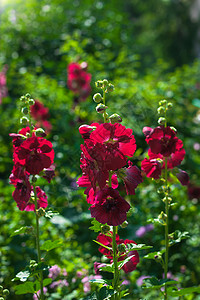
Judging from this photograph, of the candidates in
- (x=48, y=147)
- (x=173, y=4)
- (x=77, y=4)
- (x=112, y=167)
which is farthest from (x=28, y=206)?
(x=173, y=4)

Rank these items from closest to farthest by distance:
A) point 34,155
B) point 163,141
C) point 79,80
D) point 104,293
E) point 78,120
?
point 104,293, point 34,155, point 163,141, point 78,120, point 79,80

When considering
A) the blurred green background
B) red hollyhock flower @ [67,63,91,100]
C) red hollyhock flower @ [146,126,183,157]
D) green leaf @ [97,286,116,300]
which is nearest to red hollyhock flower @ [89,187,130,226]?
green leaf @ [97,286,116,300]

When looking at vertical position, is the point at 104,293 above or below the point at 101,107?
below

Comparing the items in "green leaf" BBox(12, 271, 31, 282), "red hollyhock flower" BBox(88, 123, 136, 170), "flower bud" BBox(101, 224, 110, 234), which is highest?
"red hollyhock flower" BBox(88, 123, 136, 170)

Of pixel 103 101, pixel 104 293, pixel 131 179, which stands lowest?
pixel 104 293

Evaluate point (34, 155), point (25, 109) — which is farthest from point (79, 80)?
point (34, 155)

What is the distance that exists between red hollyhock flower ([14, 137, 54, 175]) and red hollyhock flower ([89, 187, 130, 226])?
0.24 m

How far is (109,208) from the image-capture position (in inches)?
48.9

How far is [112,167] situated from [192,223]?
172cm

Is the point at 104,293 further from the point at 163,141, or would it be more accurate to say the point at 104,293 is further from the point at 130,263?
the point at 163,141

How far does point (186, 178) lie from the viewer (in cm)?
156

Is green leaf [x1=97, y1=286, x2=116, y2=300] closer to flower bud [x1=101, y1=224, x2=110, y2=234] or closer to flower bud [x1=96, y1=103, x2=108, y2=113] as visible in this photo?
flower bud [x1=101, y1=224, x2=110, y2=234]

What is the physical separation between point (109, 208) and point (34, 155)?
1.05 ft

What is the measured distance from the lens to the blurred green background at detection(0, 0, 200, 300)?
94.7 inches
